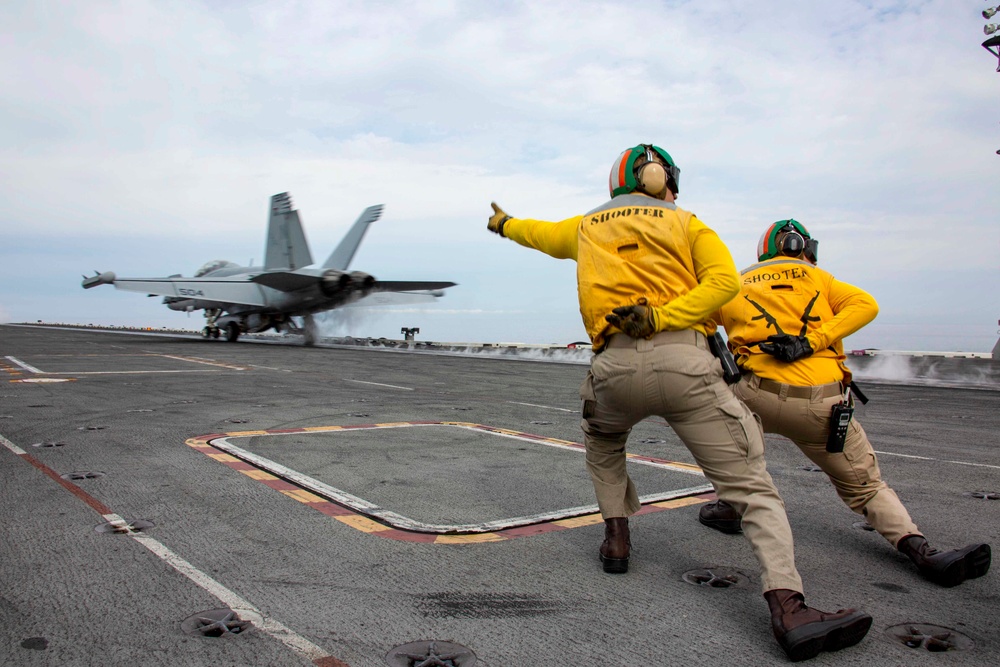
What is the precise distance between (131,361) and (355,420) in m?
13.1

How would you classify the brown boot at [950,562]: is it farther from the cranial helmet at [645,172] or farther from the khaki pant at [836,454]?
the cranial helmet at [645,172]

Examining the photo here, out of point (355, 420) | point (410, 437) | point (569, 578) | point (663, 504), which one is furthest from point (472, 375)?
point (569, 578)

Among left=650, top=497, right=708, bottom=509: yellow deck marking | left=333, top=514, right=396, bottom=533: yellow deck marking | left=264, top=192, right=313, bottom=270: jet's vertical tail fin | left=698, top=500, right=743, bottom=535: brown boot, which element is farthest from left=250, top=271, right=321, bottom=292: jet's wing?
left=698, top=500, right=743, bottom=535: brown boot

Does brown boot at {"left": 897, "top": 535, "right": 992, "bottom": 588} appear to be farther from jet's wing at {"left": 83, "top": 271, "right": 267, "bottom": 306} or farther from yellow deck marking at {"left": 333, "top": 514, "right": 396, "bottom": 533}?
jet's wing at {"left": 83, "top": 271, "right": 267, "bottom": 306}

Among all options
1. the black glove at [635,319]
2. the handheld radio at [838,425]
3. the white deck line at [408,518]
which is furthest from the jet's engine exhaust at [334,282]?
the black glove at [635,319]

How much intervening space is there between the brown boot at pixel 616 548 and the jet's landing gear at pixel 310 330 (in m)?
32.7

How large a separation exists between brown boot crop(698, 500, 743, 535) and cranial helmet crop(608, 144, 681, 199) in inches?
77.1

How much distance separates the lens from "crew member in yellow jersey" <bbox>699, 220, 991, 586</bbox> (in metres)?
3.67

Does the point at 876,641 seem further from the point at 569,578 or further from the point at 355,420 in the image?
the point at 355,420

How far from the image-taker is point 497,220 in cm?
389

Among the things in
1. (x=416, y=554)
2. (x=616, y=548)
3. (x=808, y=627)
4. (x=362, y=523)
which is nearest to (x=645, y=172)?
(x=616, y=548)

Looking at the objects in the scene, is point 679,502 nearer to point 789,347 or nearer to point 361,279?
point 789,347

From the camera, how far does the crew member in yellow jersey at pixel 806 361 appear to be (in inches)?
144

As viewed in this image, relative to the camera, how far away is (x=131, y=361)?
1845 centimetres
